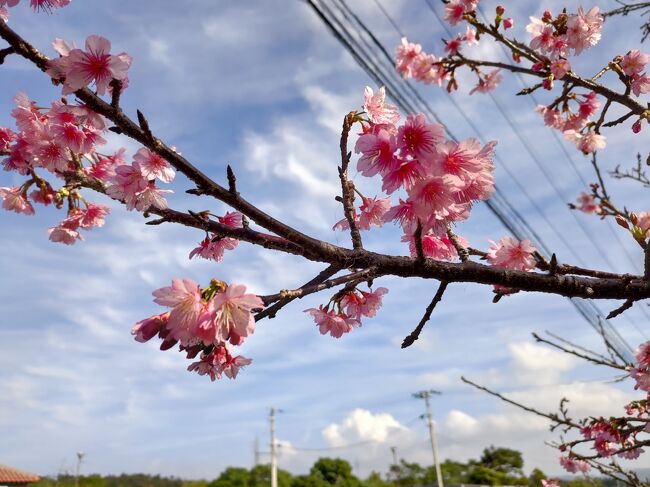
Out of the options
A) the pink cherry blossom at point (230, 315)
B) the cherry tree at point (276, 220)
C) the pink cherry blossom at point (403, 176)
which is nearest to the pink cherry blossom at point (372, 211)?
the cherry tree at point (276, 220)

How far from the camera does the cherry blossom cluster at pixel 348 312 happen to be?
5.63ft

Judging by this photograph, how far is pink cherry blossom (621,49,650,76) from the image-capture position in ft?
9.91

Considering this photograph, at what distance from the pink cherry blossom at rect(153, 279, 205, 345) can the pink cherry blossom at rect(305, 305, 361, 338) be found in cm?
64

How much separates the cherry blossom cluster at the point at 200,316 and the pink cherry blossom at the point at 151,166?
45cm

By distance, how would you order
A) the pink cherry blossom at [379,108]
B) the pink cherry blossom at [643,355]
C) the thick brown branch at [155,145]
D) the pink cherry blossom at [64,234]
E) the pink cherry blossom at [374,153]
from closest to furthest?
the thick brown branch at [155,145]
the pink cherry blossom at [374,153]
the pink cherry blossom at [379,108]
the pink cherry blossom at [64,234]
the pink cherry blossom at [643,355]

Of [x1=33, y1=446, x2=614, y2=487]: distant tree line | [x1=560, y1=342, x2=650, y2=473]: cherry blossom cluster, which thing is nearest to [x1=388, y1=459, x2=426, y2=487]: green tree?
[x1=33, y1=446, x2=614, y2=487]: distant tree line

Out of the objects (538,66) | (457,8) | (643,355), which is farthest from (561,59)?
(643,355)

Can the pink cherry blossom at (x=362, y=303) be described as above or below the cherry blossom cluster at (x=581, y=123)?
below

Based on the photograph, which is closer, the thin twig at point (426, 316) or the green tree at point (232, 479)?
the thin twig at point (426, 316)

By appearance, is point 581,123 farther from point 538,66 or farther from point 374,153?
point 374,153

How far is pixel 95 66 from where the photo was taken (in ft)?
3.81

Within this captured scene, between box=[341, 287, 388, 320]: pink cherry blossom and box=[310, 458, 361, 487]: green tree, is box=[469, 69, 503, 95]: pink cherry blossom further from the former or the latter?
box=[310, 458, 361, 487]: green tree

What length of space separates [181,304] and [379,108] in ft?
2.74

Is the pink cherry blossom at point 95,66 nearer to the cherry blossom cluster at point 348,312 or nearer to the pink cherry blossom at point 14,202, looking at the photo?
the cherry blossom cluster at point 348,312
